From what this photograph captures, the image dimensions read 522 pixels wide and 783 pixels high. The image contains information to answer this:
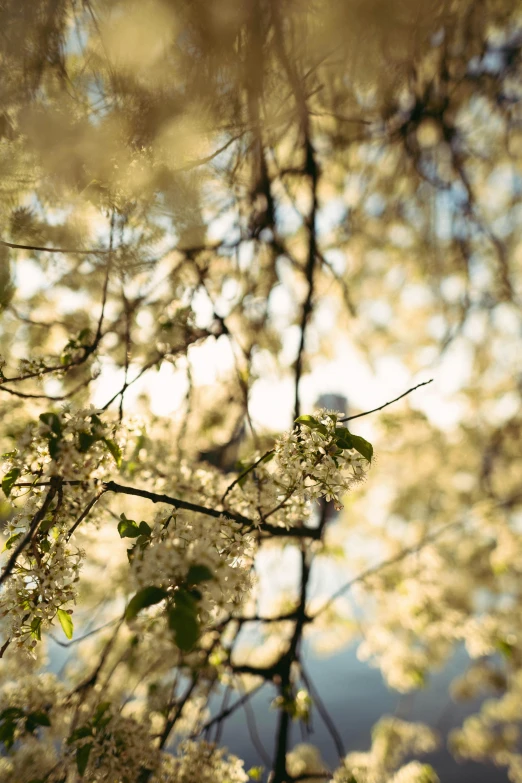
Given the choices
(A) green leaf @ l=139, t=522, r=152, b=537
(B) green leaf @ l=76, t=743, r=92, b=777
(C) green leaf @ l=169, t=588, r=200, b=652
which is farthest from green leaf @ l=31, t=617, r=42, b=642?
(B) green leaf @ l=76, t=743, r=92, b=777

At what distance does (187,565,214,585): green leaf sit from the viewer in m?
0.70

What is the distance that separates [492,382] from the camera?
4.46 m

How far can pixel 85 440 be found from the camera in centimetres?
90

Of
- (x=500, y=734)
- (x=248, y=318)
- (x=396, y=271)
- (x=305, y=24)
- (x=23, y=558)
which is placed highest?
(x=396, y=271)

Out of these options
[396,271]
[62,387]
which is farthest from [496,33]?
[62,387]

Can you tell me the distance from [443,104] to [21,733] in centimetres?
384

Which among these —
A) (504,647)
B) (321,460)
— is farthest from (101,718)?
(504,647)

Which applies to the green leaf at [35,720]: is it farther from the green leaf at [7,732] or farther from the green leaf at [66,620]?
the green leaf at [66,620]

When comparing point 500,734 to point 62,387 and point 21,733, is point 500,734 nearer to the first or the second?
point 21,733

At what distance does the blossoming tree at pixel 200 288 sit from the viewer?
1000mm

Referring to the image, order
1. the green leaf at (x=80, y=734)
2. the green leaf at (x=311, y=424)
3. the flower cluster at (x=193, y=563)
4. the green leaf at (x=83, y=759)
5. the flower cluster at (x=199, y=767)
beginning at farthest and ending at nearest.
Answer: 1. the flower cluster at (x=199, y=767)
2. the green leaf at (x=80, y=734)
3. the green leaf at (x=83, y=759)
4. the green leaf at (x=311, y=424)
5. the flower cluster at (x=193, y=563)

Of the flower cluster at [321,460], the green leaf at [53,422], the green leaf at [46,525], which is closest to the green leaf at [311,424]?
the flower cluster at [321,460]

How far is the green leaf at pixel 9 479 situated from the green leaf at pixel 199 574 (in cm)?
A: 55

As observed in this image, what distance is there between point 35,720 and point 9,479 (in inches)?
45.0
